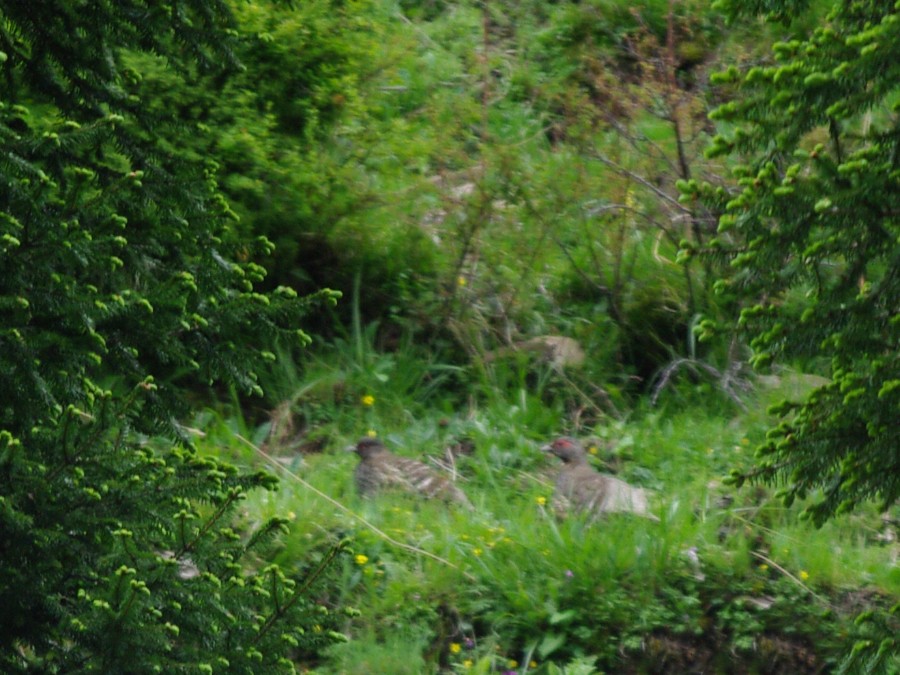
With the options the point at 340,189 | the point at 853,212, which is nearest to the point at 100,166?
the point at 853,212

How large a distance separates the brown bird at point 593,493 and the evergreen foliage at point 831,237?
2.34 m

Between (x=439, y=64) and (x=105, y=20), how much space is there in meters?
6.05

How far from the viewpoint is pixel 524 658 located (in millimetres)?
5258

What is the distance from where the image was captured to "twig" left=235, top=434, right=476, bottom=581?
561cm

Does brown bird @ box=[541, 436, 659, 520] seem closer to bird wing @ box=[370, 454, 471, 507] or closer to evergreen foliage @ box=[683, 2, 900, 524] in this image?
bird wing @ box=[370, 454, 471, 507]

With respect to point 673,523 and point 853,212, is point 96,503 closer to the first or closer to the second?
point 853,212

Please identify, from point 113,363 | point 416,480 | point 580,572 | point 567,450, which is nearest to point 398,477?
point 416,480

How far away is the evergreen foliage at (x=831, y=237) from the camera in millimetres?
3354

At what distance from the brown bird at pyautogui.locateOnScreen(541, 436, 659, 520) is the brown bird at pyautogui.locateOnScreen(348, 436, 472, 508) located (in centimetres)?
45

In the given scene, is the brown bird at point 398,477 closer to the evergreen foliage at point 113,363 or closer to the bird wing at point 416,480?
the bird wing at point 416,480

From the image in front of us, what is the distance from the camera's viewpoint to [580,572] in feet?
17.7

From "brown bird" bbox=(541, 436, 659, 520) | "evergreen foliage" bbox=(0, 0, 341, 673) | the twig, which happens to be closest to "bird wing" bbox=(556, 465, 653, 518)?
"brown bird" bbox=(541, 436, 659, 520)

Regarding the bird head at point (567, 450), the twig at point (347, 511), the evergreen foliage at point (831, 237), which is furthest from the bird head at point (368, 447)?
the evergreen foliage at point (831, 237)

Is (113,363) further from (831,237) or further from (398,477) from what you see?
(398,477)
